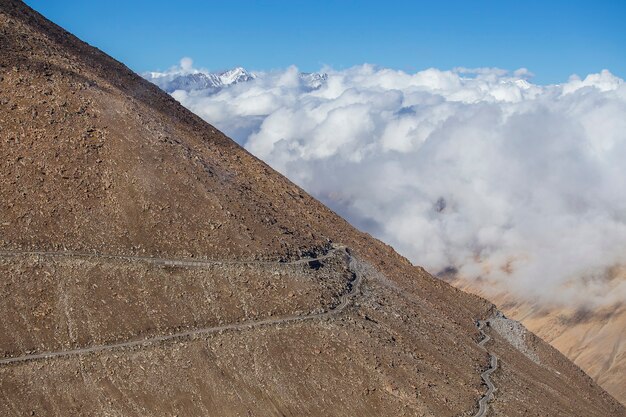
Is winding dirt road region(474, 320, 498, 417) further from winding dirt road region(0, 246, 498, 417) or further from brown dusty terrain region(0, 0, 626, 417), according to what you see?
brown dusty terrain region(0, 0, 626, 417)

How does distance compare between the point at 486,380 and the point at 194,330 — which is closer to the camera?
the point at 194,330

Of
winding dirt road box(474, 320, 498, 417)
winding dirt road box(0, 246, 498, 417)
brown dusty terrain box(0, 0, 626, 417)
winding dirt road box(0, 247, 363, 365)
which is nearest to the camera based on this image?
winding dirt road box(0, 247, 363, 365)

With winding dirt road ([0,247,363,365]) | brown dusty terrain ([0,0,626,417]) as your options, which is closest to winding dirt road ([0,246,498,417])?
winding dirt road ([0,247,363,365])

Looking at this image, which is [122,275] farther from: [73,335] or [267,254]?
[267,254]

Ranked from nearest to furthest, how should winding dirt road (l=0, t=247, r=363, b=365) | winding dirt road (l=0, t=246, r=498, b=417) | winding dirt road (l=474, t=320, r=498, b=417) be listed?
winding dirt road (l=0, t=247, r=363, b=365)
winding dirt road (l=0, t=246, r=498, b=417)
winding dirt road (l=474, t=320, r=498, b=417)

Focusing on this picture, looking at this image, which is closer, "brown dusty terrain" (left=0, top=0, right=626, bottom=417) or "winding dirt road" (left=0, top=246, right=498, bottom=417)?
"winding dirt road" (left=0, top=246, right=498, bottom=417)

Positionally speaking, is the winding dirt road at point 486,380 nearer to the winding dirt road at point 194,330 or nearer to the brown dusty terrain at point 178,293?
the brown dusty terrain at point 178,293

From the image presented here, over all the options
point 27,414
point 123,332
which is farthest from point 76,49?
point 27,414

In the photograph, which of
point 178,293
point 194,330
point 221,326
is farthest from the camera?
point 178,293

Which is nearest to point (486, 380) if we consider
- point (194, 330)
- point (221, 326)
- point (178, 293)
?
point (221, 326)

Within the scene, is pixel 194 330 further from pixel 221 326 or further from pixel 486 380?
pixel 486 380
